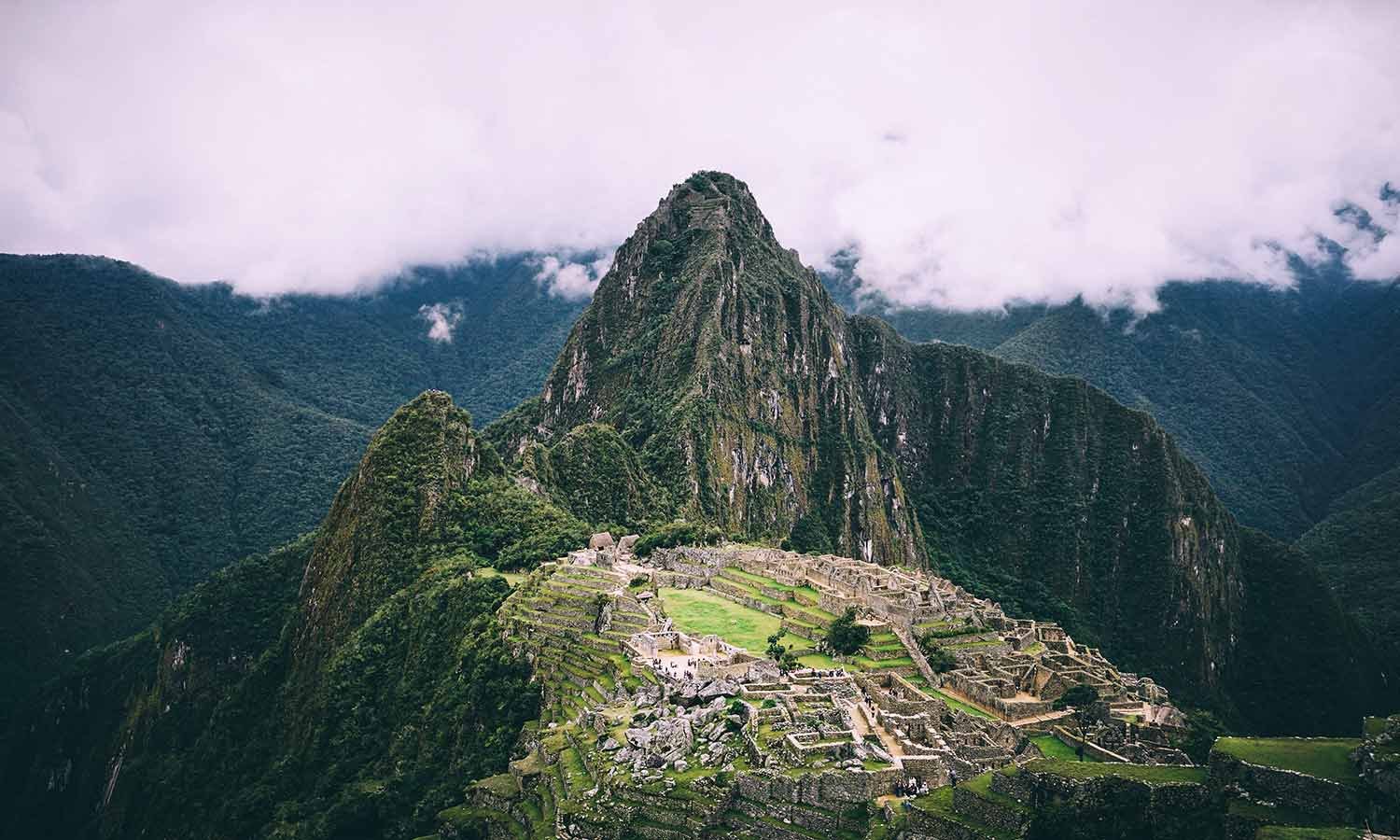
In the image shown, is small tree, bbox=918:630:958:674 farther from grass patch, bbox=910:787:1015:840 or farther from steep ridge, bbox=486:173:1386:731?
steep ridge, bbox=486:173:1386:731

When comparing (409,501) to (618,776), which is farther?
(409,501)

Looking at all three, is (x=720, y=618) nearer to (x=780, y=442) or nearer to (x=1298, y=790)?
(x=1298, y=790)

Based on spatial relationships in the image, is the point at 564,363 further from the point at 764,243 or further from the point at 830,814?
the point at 830,814

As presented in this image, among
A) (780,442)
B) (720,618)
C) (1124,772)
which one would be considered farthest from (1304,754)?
(780,442)

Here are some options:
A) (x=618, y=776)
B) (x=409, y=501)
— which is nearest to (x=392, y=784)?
(x=618, y=776)

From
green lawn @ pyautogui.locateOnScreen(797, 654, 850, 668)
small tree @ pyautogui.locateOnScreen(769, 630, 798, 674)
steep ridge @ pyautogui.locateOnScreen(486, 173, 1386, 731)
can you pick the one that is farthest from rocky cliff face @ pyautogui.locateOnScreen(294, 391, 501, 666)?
green lawn @ pyautogui.locateOnScreen(797, 654, 850, 668)
